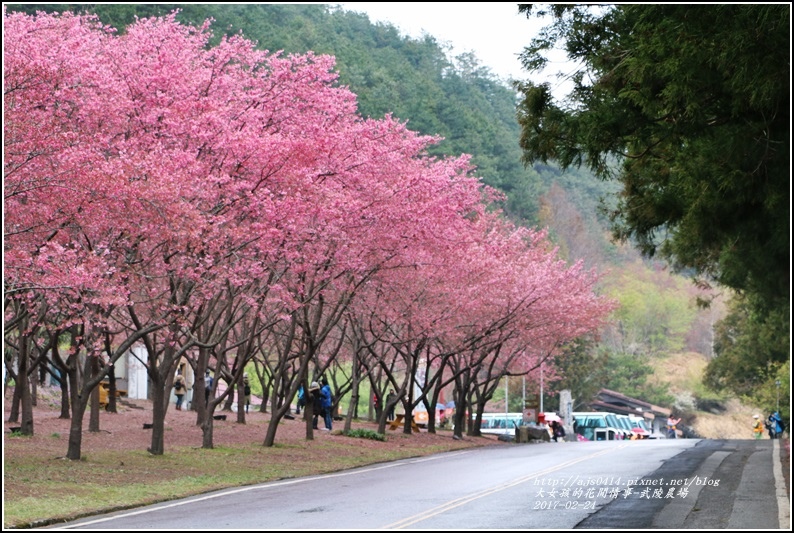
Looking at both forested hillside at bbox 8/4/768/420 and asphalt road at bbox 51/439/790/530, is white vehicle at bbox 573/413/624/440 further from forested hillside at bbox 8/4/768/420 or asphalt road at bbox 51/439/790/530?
asphalt road at bbox 51/439/790/530

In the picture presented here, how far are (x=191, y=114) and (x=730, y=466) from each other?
1382cm

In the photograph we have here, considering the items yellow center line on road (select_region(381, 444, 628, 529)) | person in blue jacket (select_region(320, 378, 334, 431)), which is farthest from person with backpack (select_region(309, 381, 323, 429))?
yellow center line on road (select_region(381, 444, 628, 529))

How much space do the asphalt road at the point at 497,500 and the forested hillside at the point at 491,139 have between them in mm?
39139

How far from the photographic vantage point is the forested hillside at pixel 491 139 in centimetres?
6800

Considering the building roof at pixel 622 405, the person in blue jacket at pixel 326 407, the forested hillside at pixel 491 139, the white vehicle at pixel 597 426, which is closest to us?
the person in blue jacket at pixel 326 407

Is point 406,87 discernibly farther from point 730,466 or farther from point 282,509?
point 282,509

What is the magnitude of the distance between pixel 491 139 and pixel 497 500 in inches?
2721

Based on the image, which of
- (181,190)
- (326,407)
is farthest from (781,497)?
(326,407)

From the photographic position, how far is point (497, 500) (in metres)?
15.8

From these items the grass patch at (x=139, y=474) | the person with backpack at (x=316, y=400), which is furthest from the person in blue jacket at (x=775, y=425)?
the grass patch at (x=139, y=474)

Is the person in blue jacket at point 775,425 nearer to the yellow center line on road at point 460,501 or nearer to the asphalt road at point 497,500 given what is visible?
the asphalt road at point 497,500

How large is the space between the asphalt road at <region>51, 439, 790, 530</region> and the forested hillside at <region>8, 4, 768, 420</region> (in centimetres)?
3914

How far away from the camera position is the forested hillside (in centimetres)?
6800

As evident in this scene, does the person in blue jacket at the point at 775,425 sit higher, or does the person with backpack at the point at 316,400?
the person with backpack at the point at 316,400
